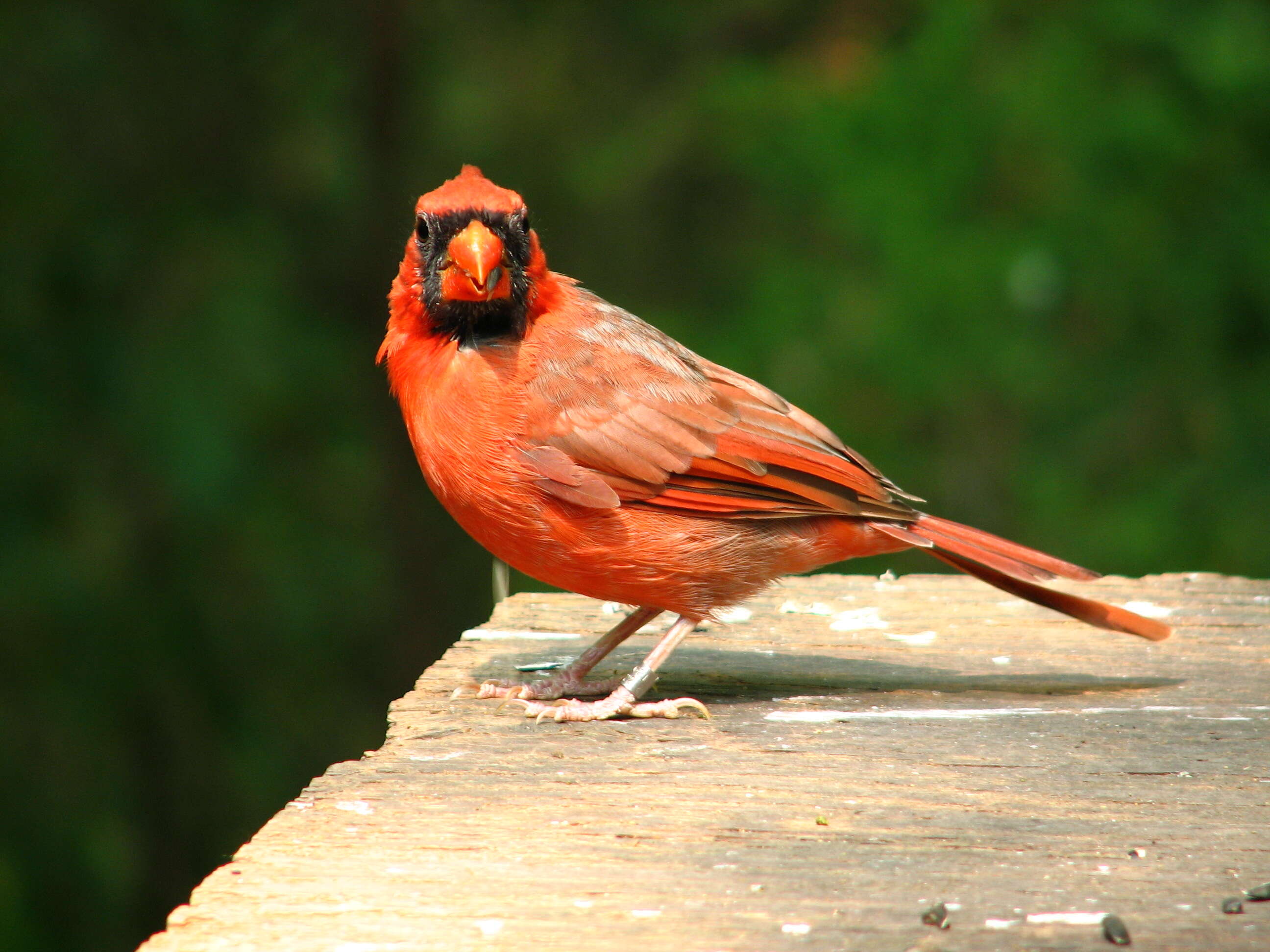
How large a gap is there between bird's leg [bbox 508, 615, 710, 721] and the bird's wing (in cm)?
44

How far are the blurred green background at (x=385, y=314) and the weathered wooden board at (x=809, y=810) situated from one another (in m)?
3.64

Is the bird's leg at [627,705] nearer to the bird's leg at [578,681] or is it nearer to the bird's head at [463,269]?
the bird's leg at [578,681]

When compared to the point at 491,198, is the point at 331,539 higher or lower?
lower

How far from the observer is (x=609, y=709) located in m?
3.67

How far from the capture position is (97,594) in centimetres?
718

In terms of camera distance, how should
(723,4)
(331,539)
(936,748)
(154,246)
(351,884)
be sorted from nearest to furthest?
(351,884) → (936,748) → (154,246) → (331,539) → (723,4)

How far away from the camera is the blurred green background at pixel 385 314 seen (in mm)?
7211

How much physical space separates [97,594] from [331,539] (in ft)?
4.82

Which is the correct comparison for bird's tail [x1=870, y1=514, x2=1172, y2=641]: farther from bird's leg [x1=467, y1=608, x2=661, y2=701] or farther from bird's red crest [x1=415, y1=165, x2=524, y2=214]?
bird's red crest [x1=415, y1=165, x2=524, y2=214]

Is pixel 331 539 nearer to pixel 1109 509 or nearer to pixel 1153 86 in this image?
pixel 1109 509

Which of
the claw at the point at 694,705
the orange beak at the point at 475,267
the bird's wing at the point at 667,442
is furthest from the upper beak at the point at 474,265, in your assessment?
the claw at the point at 694,705

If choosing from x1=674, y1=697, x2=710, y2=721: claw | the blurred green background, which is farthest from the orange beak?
the blurred green background

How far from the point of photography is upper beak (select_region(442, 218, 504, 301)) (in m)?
3.70

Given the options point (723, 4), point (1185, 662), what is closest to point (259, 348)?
point (723, 4)
